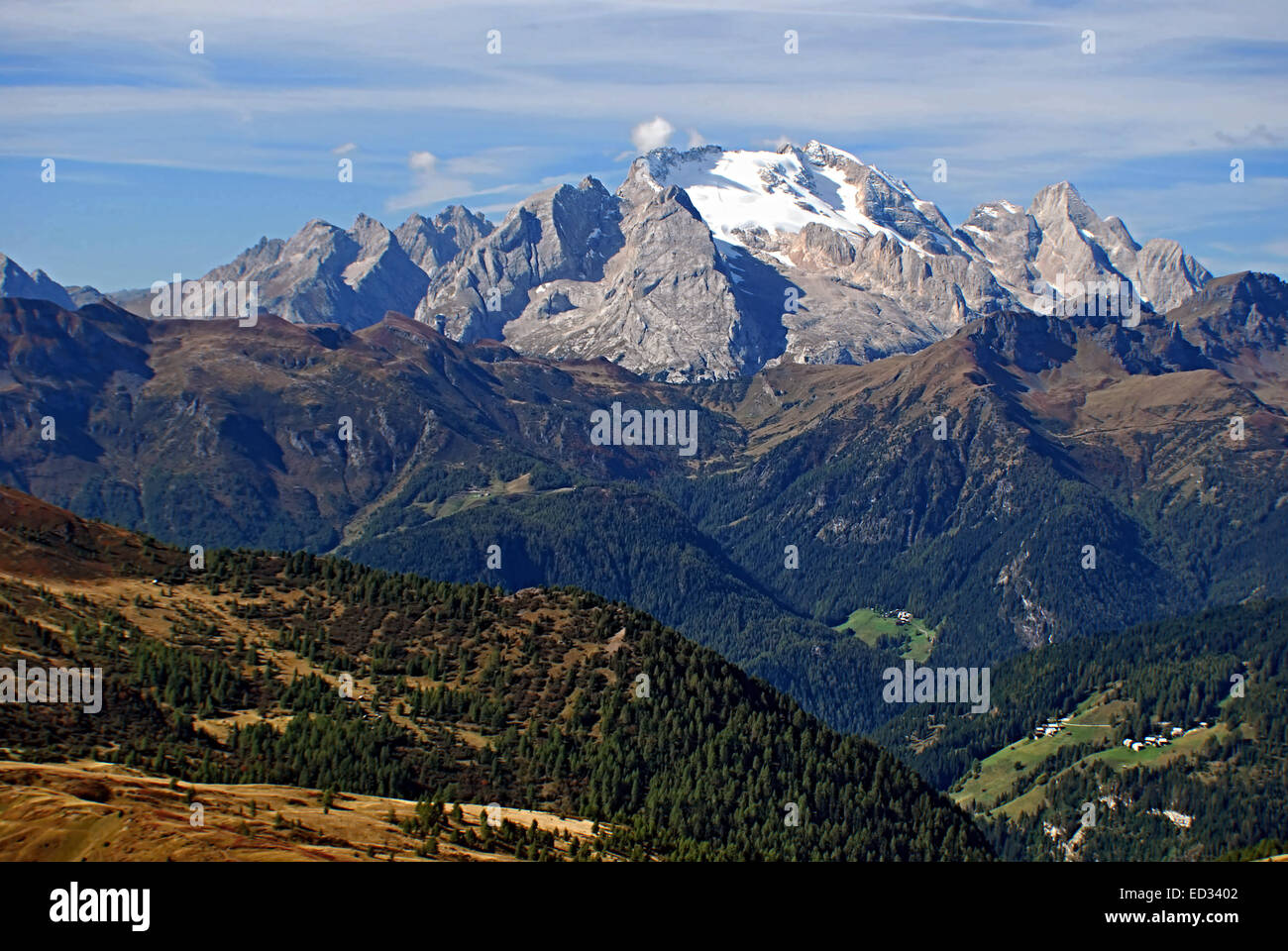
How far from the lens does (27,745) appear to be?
7475 inches

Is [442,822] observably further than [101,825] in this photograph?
Yes
